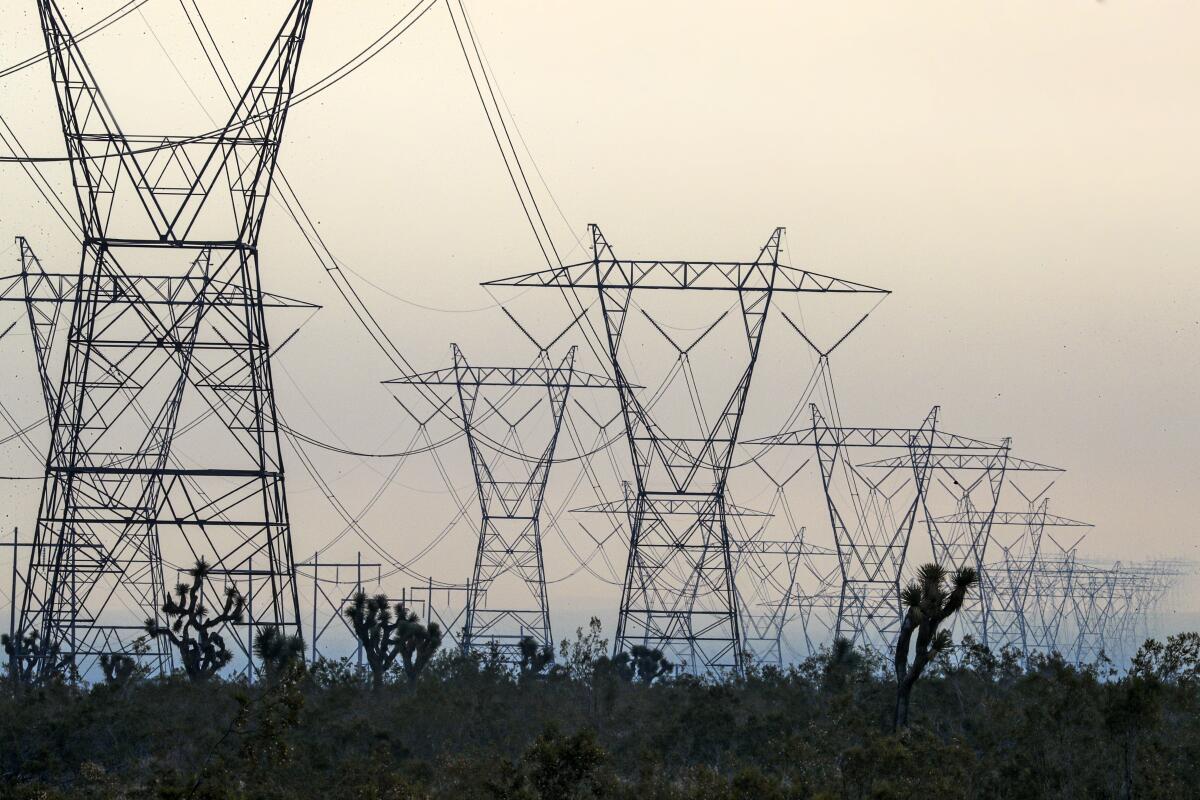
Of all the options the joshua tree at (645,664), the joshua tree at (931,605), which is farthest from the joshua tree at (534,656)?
the joshua tree at (931,605)

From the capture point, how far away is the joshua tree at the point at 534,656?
96812 mm

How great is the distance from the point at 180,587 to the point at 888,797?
3530cm

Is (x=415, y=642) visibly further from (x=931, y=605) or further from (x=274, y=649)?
(x=931, y=605)

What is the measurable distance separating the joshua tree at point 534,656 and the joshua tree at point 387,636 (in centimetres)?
1471

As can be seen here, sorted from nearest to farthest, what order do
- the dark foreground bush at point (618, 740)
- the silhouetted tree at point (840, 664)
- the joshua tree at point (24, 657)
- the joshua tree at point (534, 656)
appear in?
the dark foreground bush at point (618, 740) → the joshua tree at point (24, 657) → the silhouetted tree at point (840, 664) → the joshua tree at point (534, 656)

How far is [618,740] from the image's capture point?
62812 mm

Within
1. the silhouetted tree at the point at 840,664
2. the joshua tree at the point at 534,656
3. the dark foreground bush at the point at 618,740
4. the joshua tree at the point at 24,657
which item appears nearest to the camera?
the dark foreground bush at the point at 618,740

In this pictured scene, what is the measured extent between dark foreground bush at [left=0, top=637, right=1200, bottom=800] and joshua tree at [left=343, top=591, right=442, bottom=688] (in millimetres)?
2745

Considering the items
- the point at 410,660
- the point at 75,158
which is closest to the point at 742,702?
the point at 410,660

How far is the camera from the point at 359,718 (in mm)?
54250

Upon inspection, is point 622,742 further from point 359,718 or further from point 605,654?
point 605,654

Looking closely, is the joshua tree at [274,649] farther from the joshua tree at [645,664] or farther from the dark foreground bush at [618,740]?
the joshua tree at [645,664]

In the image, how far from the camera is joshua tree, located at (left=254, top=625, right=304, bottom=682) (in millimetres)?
59906

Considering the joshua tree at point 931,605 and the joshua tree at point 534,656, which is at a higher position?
the joshua tree at point 534,656
